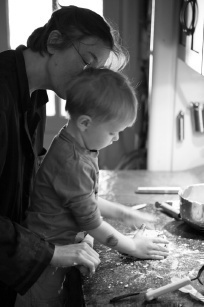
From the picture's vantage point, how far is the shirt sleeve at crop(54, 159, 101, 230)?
1.16 metres

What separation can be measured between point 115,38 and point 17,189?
1.74 feet

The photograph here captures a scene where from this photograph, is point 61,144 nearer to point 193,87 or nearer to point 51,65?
point 51,65

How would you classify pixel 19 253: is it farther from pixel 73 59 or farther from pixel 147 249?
pixel 73 59

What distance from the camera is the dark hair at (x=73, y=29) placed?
3.86ft

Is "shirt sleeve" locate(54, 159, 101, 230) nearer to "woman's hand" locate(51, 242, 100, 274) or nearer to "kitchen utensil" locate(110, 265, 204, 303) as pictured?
"woman's hand" locate(51, 242, 100, 274)

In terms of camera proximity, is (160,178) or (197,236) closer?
(197,236)

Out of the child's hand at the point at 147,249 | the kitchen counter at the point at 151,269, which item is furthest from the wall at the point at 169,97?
the child's hand at the point at 147,249

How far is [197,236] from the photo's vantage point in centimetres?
139

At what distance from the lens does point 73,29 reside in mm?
1178

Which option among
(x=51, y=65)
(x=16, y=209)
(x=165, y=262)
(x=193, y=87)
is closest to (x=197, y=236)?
(x=165, y=262)

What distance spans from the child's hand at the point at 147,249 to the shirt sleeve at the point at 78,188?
168mm

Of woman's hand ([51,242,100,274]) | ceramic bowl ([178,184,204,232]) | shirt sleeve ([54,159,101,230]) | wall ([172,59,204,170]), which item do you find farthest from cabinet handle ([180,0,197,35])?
woman's hand ([51,242,100,274])

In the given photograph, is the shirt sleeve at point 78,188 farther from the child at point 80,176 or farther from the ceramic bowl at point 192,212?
the ceramic bowl at point 192,212

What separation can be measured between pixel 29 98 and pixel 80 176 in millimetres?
281
